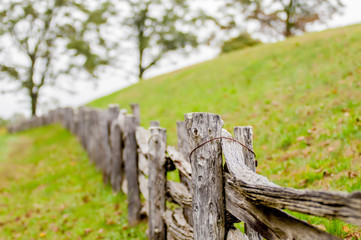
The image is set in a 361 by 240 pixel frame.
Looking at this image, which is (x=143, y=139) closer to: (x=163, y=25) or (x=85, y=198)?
(x=85, y=198)

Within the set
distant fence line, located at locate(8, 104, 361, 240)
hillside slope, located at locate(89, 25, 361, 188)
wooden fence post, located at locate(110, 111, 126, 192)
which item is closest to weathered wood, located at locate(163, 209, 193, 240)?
distant fence line, located at locate(8, 104, 361, 240)

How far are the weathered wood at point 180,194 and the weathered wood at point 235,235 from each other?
30.2 inches

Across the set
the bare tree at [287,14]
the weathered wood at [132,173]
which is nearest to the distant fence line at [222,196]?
the weathered wood at [132,173]

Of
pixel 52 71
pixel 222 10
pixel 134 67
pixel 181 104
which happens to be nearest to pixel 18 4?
pixel 52 71

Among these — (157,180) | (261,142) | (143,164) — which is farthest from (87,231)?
(261,142)

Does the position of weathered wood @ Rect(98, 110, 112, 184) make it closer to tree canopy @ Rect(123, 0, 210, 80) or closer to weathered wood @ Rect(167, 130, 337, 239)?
weathered wood @ Rect(167, 130, 337, 239)

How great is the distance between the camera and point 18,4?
27.8m

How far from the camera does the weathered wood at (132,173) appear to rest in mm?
5254

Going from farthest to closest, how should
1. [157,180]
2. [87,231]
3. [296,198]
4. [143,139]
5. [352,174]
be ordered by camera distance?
[87,231]
[143,139]
[352,174]
[157,180]
[296,198]

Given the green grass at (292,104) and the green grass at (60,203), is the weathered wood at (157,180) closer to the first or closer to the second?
the green grass at (60,203)

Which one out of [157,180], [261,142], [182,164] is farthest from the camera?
[261,142]

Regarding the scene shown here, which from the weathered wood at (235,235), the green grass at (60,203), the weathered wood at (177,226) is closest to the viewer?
the weathered wood at (235,235)

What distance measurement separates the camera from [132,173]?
17.6 feet

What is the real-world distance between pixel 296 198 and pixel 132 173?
406cm
